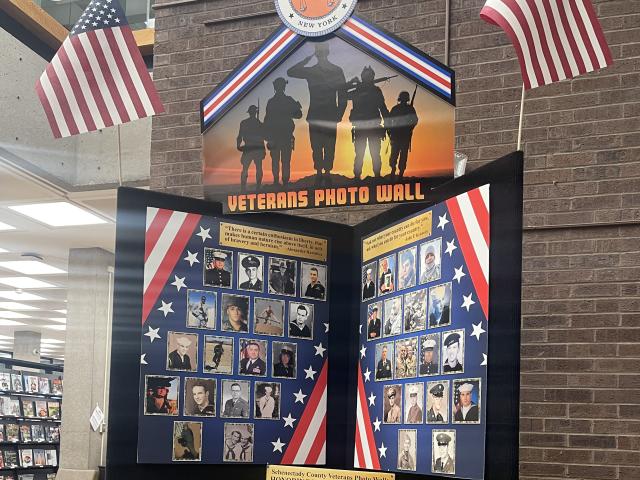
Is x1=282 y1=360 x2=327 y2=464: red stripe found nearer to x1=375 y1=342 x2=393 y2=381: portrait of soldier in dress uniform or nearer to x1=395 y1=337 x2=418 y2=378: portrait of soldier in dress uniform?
x1=375 y1=342 x2=393 y2=381: portrait of soldier in dress uniform

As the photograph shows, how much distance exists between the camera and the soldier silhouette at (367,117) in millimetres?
2789

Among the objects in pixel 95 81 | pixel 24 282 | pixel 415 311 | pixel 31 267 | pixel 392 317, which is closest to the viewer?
pixel 415 311

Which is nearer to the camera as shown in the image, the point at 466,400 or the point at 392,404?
the point at 466,400

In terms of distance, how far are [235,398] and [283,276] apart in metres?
0.45

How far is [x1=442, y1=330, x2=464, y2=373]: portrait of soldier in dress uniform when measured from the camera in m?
2.32

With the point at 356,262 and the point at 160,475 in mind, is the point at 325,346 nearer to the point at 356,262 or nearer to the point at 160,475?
the point at 356,262

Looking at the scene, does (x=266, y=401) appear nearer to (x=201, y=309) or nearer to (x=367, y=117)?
(x=201, y=309)

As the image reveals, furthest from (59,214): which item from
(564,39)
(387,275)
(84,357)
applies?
(564,39)

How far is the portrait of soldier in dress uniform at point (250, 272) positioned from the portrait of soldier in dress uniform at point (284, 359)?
0.22 m

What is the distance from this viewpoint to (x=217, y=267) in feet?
9.41

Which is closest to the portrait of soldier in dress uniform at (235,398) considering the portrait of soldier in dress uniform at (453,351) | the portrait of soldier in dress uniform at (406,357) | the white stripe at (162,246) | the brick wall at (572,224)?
the white stripe at (162,246)

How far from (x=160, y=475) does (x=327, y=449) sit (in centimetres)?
59

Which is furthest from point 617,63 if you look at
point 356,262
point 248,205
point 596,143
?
point 248,205

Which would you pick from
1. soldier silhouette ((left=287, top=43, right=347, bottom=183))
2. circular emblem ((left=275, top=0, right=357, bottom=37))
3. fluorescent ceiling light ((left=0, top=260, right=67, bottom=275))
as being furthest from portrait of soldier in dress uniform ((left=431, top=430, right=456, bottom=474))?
fluorescent ceiling light ((left=0, top=260, right=67, bottom=275))
